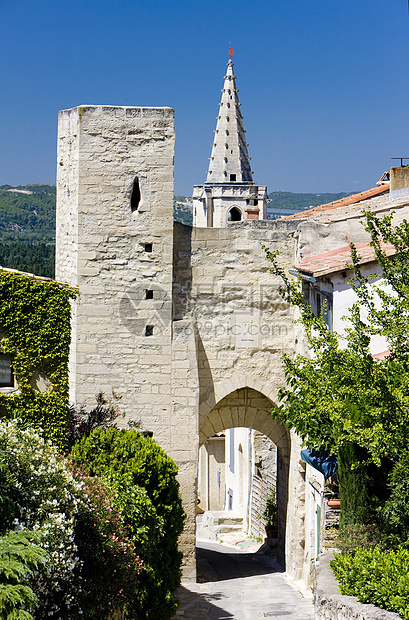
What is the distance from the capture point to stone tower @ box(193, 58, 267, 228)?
67875mm

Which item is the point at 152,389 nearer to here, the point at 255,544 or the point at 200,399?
the point at 200,399

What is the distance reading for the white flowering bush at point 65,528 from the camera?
9.51 m

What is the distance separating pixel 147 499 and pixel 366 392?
4.38 meters

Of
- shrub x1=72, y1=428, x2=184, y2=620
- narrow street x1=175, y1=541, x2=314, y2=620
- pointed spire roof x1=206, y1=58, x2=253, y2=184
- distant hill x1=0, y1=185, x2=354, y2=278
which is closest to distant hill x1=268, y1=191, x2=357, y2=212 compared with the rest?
distant hill x1=0, y1=185, x2=354, y2=278

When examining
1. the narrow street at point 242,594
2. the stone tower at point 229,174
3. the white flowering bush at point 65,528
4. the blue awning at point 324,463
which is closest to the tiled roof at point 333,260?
the blue awning at point 324,463

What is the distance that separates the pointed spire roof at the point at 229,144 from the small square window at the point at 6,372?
5486 centimetres

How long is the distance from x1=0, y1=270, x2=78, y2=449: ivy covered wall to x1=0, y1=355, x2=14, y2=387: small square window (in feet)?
0.40

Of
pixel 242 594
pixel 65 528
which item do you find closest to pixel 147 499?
pixel 65 528

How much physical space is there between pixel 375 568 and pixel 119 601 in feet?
11.9

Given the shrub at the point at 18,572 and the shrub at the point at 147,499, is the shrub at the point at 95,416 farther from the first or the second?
the shrub at the point at 18,572

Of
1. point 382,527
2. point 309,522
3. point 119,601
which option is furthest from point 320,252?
point 119,601

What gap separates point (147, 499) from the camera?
1318 cm

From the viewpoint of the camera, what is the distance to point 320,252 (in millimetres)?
16328

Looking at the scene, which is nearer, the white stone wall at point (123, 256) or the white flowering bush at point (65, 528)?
the white flowering bush at point (65, 528)
